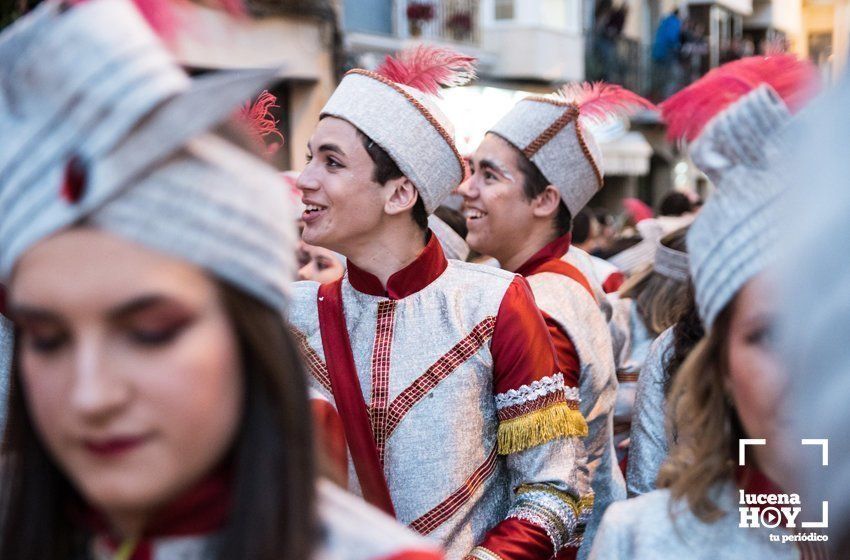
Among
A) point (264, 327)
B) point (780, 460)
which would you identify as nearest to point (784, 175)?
point (780, 460)

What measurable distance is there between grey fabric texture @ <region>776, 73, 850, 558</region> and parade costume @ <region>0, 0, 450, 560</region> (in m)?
0.66

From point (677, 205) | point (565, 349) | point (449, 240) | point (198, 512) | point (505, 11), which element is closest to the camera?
point (198, 512)

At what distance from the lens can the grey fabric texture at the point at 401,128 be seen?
3428mm

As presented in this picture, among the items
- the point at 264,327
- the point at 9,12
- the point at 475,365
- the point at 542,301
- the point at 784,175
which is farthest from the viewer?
the point at 9,12

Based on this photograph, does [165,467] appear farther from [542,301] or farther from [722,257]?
[542,301]

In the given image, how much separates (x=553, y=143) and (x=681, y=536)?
2750 mm

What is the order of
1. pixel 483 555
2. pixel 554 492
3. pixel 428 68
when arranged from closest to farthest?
pixel 483 555 → pixel 554 492 → pixel 428 68

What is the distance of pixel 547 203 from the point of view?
14.6 ft

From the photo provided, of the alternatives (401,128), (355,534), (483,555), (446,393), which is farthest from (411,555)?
(401,128)

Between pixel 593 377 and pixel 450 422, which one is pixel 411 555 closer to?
pixel 450 422

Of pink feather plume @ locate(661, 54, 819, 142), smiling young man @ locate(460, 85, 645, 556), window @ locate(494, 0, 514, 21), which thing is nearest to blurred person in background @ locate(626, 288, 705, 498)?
pink feather plume @ locate(661, 54, 819, 142)

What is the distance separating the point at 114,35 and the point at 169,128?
141 mm

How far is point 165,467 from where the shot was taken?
141 centimetres

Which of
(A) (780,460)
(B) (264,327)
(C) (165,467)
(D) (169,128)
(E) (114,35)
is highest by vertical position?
(E) (114,35)
